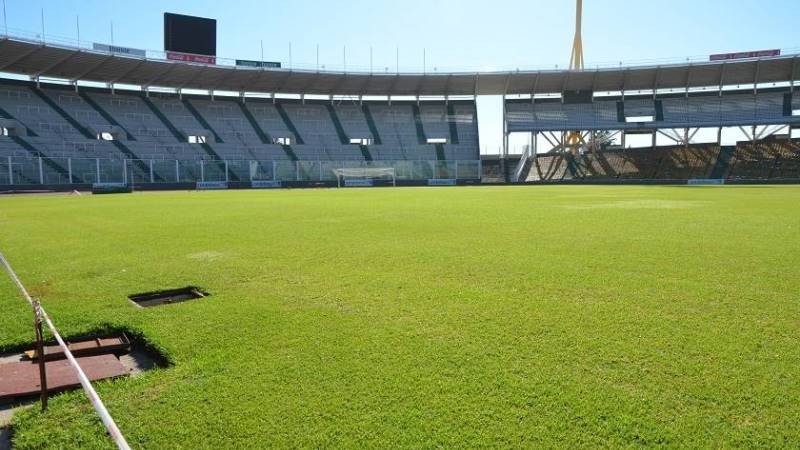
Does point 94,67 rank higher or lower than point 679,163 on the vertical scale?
higher

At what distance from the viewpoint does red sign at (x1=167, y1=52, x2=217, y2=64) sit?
48750 millimetres

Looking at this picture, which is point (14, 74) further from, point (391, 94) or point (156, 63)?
point (391, 94)

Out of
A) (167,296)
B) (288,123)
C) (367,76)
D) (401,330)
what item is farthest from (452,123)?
(401,330)

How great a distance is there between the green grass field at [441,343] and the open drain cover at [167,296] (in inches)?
8.3

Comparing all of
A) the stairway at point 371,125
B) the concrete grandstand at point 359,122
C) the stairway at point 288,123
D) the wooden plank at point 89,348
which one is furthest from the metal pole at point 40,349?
the stairway at point 371,125

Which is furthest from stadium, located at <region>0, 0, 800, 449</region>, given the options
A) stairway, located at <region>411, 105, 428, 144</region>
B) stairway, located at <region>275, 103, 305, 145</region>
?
stairway, located at <region>411, 105, 428, 144</region>

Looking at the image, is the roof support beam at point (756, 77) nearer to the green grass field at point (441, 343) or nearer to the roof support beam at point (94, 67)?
the green grass field at point (441, 343)

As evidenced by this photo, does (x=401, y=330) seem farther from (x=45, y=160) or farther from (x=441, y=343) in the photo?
(x=45, y=160)

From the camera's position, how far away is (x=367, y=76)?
5678 cm

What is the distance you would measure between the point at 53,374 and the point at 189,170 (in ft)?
159

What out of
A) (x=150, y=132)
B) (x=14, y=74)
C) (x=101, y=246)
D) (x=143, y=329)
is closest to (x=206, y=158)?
(x=150, y=132)

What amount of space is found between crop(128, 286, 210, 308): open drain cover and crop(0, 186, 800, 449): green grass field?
212 mm

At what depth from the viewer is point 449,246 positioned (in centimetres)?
869

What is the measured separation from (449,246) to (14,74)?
5368cm
